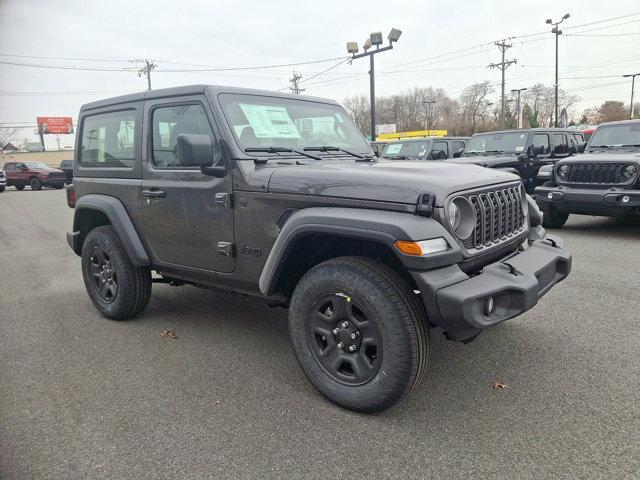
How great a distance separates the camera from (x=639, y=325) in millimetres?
4035

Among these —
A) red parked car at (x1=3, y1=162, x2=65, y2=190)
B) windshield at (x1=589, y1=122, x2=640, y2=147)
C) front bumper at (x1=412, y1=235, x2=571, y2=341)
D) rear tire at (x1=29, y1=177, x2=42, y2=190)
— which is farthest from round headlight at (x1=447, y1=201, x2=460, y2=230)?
rear tire at (x1=29, y1=177, x2=42, y2=190)

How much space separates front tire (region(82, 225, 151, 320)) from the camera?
4.32 m

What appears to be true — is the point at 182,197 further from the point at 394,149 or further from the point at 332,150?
the point at 394,149

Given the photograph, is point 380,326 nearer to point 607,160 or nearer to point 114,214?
point 114,214

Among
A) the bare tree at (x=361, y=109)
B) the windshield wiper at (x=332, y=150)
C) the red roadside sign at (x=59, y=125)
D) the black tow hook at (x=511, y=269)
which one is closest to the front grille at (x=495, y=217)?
the black tow hook at (x=511, y=269)

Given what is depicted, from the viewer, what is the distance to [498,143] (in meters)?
11.4

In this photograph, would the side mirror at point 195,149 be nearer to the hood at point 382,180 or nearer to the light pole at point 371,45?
the hood at point 382,180

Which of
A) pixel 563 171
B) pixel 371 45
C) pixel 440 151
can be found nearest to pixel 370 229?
pixel 563 171

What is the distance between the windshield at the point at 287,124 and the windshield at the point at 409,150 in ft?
29.7

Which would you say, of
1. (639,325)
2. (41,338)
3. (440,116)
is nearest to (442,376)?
(639,325)

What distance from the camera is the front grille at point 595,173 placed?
299 inches

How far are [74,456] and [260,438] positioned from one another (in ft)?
3.11

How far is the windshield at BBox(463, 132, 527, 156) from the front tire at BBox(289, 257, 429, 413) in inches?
372

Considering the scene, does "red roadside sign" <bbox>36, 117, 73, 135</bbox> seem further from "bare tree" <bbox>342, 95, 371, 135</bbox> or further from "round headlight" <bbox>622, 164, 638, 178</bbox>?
"round headlight" <bbox>622, 164, 638, 178</bbox>
